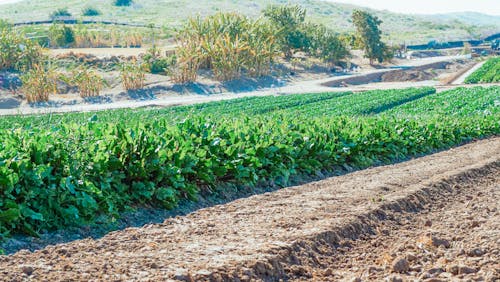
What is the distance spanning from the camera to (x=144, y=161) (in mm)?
8398

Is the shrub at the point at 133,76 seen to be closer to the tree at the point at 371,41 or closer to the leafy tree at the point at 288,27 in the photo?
the leafy tree at the point at 288,27

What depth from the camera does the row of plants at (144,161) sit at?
711 centimetres

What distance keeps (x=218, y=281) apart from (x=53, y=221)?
2136mm

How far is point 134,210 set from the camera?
315 inches

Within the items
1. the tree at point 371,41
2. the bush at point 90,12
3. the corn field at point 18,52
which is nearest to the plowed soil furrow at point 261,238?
the corn field at point 18,52

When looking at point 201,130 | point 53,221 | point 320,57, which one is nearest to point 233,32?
point 320,57

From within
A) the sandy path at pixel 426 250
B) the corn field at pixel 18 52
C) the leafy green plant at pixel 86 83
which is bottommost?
the leafy green plant at pixel 86 83

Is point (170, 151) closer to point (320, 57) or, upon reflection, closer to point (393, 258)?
point (393, 258)

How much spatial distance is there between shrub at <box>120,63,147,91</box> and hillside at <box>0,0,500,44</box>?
6800cm

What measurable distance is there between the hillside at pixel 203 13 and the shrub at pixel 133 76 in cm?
6800

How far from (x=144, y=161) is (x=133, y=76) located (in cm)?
2918

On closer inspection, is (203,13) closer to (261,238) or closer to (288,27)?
(288,27)

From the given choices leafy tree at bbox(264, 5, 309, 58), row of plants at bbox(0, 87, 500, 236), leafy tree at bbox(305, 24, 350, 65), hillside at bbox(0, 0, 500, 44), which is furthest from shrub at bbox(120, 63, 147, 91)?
hillside at bbox(0, 0, 500, 44)

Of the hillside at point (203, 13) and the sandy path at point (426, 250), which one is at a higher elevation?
Answer: the sandy path at point (426, 250)
